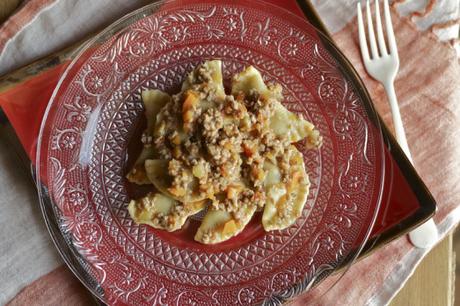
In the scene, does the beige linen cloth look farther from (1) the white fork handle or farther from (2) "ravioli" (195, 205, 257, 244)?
(2) "ravioli" (195, 205, 257, 244)

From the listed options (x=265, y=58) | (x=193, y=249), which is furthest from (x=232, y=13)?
(x=193, y=249)

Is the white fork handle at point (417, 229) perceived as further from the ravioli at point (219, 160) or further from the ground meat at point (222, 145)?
the ground meat at point (222, 145)

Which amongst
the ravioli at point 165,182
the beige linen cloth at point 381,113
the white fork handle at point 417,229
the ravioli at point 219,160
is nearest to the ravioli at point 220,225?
the ravioli at point 219,160

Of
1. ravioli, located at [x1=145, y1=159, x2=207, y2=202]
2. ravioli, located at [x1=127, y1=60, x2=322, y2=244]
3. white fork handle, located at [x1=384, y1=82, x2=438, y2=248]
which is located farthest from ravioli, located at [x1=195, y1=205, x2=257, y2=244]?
white fork handle, located at [x1=384, y1=82, x2=438, y2=248]

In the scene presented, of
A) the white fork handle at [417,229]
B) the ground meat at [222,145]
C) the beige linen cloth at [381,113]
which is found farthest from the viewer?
the white fork handle at [417,229]

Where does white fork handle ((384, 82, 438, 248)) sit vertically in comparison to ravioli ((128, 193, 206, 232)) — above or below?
below

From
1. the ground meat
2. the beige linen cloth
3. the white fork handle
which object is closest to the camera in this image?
the ground meat

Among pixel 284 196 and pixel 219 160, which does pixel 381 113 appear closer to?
pixel 284 196

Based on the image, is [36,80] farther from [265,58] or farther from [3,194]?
[265,58]
